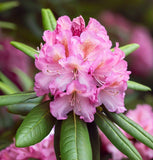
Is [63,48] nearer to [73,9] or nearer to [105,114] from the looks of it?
[105,114]

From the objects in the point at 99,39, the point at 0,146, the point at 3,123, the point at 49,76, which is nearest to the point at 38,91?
the point at 49,76

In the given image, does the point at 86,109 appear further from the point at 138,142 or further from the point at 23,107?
the point at 138,142

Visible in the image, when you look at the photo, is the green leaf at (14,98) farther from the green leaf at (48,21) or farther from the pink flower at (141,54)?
the pink flower at (141,54)

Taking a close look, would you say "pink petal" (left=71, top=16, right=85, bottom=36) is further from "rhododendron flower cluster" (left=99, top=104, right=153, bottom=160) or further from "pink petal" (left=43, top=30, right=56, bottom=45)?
"rhododendron flower cluster" (left=99, top=104, right=153, bottom=160)

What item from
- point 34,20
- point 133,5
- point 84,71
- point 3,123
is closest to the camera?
point 84,71

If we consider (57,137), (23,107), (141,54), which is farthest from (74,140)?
(141,54)

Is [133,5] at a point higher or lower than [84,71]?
lower

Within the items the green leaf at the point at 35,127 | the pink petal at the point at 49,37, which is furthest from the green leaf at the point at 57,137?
the pink petal at the point at 49,37
